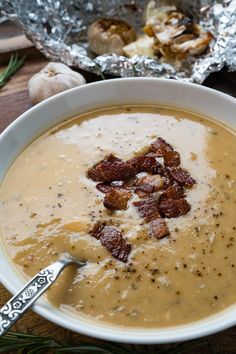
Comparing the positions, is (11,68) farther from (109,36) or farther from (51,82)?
(109,36)

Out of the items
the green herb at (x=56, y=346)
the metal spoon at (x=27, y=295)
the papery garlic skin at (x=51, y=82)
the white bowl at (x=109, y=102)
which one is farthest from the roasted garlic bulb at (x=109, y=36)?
the green herb at (x=56, y=346)

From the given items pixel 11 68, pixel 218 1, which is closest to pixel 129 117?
pixel 11 68

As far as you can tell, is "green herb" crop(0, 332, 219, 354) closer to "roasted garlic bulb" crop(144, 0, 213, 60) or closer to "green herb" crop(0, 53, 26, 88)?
"green herb" crop(0, 53, 26, 88)

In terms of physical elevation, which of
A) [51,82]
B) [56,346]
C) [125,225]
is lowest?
[56,346]

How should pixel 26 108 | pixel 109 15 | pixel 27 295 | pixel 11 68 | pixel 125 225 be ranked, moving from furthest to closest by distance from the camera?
1. pixel 109 15
2. pixel 11 68
3. pixel 26 108
4. pixel 125 225
5. pixel 27 295

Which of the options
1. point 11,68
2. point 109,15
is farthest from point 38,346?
point 109,15

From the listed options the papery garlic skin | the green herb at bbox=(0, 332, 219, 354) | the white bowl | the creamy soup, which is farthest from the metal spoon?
the papery garlic skin
